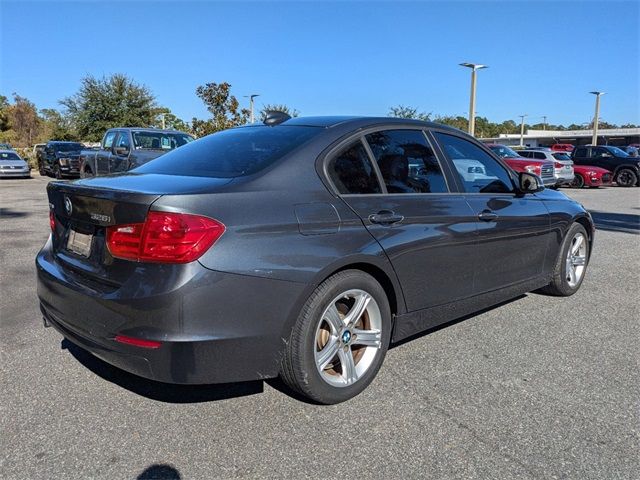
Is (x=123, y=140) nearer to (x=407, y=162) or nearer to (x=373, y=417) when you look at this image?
(x=407, y=162)

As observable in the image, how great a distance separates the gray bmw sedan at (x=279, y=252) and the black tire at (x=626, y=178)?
23.2m

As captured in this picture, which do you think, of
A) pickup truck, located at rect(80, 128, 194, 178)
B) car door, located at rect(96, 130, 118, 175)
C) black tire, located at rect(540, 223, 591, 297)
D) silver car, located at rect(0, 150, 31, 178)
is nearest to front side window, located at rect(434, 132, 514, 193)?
black tire, located at rect(540, 223, 591, 297)

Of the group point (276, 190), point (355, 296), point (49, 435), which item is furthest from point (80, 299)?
point (355, 296)

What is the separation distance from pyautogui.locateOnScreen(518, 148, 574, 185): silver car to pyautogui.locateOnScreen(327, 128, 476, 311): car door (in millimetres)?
18158

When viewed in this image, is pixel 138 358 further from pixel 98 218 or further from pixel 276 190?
pixel 276 190

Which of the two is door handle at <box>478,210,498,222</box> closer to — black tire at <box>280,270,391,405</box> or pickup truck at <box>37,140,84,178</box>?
black tire at <box>280,270,391,405</box>

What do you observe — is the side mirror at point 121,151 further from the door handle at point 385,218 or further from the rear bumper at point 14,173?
the rear bumper at point 14,173

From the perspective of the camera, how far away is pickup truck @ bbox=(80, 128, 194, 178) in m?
11.5

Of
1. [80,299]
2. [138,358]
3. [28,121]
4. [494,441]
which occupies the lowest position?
[494,441]

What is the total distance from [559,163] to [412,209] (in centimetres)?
1958

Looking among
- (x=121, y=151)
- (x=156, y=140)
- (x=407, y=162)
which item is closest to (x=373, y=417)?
(x=407, y=162)

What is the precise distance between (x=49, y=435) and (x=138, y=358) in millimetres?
680

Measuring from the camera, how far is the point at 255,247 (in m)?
2.63

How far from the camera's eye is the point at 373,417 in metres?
2.95
